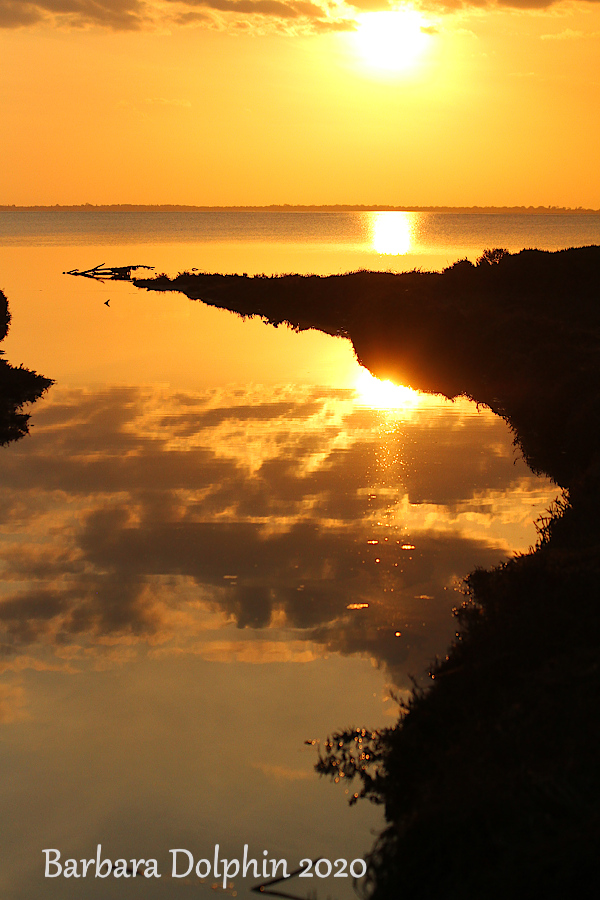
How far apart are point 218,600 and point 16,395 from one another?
1605 cm

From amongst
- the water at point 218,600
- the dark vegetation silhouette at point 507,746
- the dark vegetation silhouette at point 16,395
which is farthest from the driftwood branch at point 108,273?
the dark vegetation silhouette at point 507,746

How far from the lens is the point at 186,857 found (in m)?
7.07

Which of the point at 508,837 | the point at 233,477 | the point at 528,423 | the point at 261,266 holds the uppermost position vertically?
the point at 261,266

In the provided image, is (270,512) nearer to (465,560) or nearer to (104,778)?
(465,560)

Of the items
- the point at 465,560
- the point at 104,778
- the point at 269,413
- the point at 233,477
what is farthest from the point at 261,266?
the point at 104,778

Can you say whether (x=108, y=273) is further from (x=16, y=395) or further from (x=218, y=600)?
(x=218, y=600)

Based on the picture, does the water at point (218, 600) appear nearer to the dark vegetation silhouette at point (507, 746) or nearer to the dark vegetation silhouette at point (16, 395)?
the dark vegetation silhouette at point (507, 746)

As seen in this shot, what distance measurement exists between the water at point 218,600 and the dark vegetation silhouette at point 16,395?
59cm

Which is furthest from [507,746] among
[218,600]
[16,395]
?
[16,395]

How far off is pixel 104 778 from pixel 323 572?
5302 millimetres

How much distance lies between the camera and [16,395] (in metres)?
25.4

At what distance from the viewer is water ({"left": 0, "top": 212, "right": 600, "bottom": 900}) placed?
749 cm

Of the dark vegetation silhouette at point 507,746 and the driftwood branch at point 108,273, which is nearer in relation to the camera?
the dark vegetation silhouette at point 507,746

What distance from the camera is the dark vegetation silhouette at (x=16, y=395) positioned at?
21.4m
